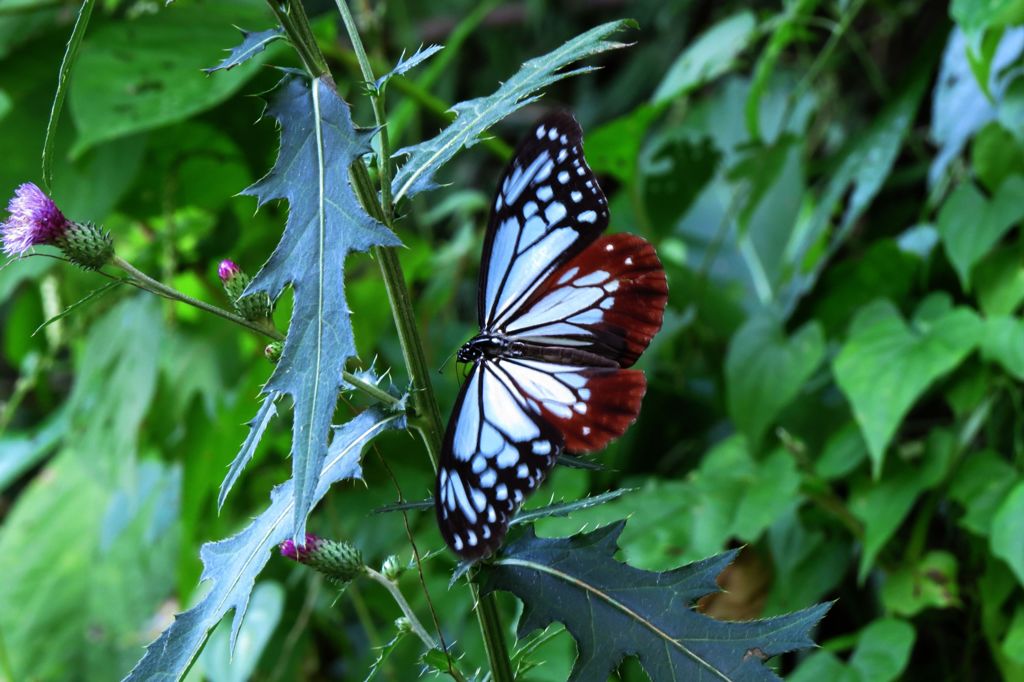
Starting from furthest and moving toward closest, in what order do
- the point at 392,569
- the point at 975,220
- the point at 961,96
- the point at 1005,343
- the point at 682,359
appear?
the point at 682,359 < the point at 961,96 < the point at 975,220 < the point at 1005,343 < the point at 392,569

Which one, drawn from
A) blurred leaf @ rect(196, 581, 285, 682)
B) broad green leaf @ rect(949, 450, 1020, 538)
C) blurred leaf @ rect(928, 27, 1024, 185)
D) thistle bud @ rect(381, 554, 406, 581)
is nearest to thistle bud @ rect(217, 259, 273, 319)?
thistle bud @ rect(381, 554, 406, 581)

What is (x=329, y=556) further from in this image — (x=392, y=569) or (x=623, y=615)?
(x=623, y=615)

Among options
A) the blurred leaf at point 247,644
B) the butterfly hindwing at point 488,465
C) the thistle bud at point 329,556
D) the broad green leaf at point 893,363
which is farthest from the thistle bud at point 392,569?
the broad green leaf at point 893,363

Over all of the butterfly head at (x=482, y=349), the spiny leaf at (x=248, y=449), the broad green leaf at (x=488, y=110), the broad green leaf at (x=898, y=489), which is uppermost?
the broad green leaf at (x=488, y=110)

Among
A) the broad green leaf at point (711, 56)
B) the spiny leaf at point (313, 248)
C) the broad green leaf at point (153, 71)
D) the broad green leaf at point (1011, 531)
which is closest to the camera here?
the spiny leaf at point (313, 248)

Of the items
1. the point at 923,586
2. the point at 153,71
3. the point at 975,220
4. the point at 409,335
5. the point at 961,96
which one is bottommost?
the point at 923,586

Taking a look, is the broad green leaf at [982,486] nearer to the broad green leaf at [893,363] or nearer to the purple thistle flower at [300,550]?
the broad green leaf at [893,363]

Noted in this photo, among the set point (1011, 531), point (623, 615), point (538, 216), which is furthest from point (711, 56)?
point (623, 615)
